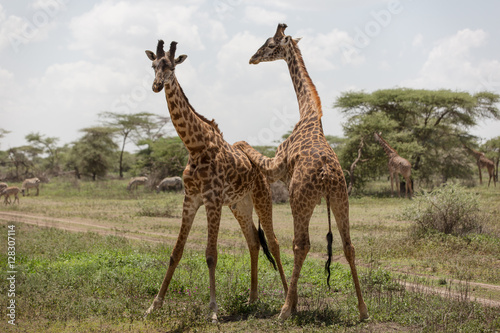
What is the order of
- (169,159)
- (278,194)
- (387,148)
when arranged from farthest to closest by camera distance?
(169,159), (387,148), (278,194)

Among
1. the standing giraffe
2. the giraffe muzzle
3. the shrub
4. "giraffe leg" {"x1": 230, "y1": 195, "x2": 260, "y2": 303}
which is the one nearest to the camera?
the giraffe muzzle

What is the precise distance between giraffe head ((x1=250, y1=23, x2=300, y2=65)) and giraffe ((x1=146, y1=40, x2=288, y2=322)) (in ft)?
4.28

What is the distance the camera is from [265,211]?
6.47m

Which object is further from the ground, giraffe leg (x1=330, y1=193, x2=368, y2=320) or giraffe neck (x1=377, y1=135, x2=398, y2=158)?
giraffe neck (x1=377, y1=135, x2=398, y2=158)

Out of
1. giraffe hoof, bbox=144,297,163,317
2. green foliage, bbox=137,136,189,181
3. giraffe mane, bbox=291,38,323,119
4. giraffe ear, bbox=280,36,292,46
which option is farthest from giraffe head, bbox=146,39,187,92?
green foliage, bbox=137,136,189,181

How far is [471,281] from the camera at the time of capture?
762 cm

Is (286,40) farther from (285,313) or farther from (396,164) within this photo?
(396,164)

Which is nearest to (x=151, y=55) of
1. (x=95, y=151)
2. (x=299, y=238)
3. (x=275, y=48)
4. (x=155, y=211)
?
(x=275, y=48)

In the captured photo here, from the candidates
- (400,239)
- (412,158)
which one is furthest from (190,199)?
(412,158)

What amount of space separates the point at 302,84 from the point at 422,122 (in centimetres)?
2604

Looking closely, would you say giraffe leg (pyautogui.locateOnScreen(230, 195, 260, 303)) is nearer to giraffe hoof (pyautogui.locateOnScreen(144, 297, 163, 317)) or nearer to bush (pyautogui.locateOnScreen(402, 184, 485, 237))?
giraffe hoof (pyautogui.locateOnScreen(144, 297, 163, 317))

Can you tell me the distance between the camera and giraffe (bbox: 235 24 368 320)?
536 cm

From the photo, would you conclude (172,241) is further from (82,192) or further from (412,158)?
(412,158)

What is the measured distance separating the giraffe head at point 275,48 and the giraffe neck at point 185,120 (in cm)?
144
